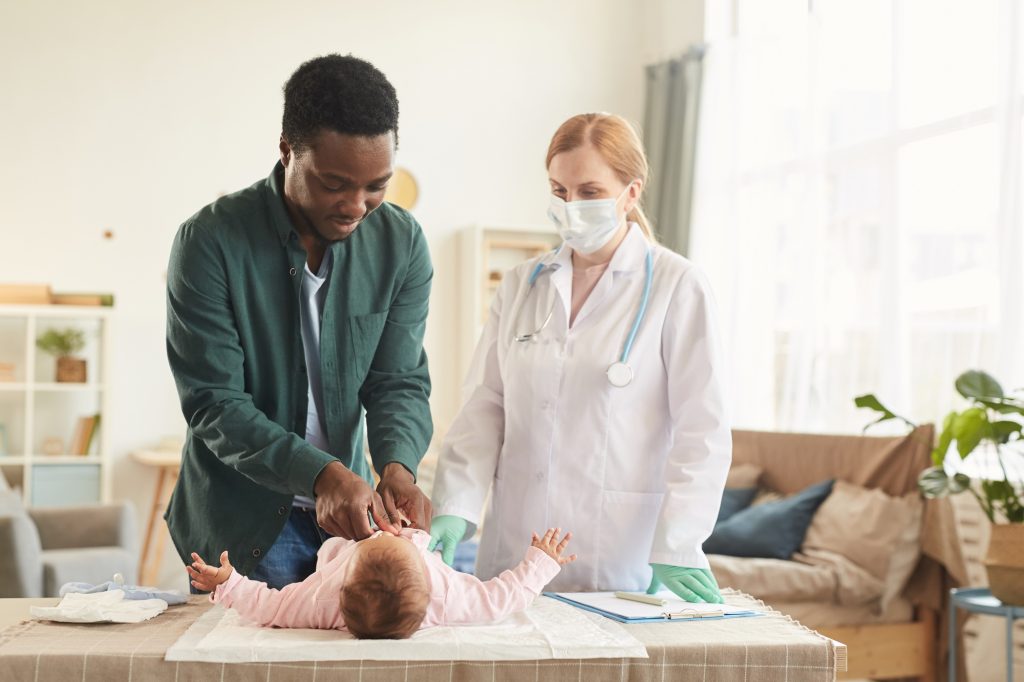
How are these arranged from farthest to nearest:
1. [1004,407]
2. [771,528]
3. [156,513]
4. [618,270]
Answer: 1. [156,513]
2. [771,528]
3. [1004,407]
4. [618,270]

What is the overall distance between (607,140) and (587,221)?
144mm

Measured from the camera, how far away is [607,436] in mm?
1869

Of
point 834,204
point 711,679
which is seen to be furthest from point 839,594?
point 711,679

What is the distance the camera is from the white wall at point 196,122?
5438 mm

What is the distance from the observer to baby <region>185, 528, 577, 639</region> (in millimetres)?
1400

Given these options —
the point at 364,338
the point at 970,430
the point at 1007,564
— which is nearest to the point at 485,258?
the point at 970,430

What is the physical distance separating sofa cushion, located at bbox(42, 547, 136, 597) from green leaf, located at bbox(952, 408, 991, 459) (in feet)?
9.51

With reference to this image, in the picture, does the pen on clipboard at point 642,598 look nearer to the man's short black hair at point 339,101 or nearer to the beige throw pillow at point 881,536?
the man's short black hair at point 339,101

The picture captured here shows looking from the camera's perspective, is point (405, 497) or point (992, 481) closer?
point (405, 497)

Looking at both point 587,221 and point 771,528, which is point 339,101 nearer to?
point 587,221

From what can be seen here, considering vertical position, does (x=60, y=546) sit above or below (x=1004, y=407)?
below

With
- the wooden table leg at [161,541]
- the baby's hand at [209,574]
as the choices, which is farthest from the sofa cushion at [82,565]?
the baby's hand at [209,574]

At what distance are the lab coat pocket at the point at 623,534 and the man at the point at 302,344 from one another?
0.33m

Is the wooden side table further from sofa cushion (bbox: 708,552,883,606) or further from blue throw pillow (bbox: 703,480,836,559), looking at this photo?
sofa cushion (bbox: 708,552,883,606)
